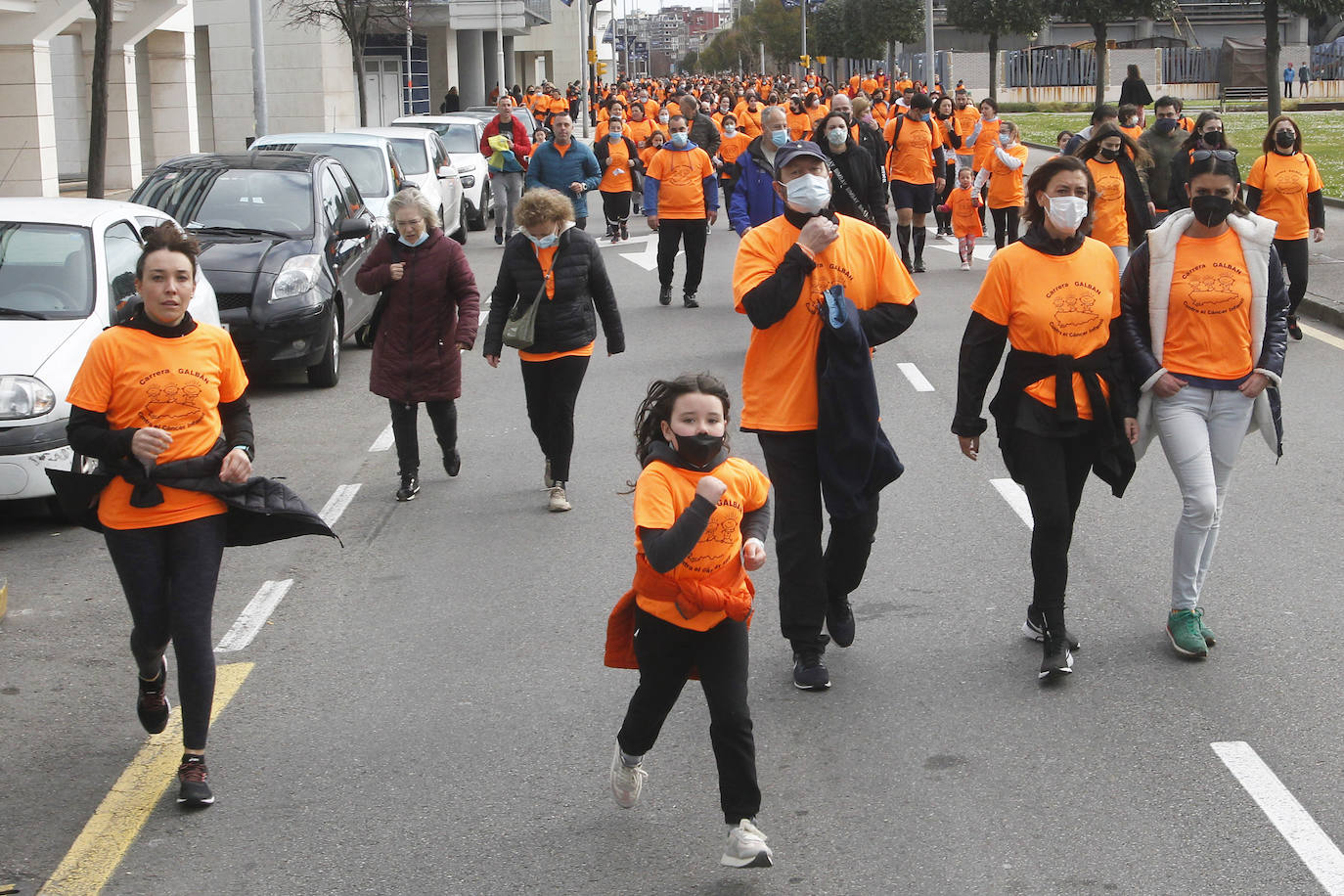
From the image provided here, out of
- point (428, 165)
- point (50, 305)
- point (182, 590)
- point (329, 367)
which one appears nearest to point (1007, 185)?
point (428, 165)

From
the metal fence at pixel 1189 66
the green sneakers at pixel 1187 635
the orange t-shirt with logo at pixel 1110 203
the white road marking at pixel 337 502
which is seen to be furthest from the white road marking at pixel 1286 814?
the metal fence at pixel 1189 66

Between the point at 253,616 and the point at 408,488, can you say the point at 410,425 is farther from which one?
the point at 253,616

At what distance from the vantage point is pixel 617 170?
22.2m

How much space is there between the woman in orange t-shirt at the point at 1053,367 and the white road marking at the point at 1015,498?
220 centimetres

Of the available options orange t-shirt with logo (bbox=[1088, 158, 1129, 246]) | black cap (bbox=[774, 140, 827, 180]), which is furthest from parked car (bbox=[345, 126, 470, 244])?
black cap (bbox=[774, 140, 827, 180])

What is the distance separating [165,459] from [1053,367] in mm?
3025

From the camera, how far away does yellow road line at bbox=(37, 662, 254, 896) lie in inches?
180

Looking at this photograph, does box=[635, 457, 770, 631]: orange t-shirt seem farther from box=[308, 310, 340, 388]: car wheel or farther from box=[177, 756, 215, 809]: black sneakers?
box=[308, 310, 340, 388]: car wheel

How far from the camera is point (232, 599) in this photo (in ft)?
23.9

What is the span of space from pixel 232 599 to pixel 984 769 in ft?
11.8

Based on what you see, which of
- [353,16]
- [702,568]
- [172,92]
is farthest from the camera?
[353,16]

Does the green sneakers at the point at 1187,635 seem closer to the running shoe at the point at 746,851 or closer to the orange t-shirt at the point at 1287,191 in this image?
the running shoe at the point at 746,851

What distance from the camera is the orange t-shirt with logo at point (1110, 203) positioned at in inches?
464

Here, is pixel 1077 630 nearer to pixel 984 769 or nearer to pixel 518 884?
pixel 984 769
